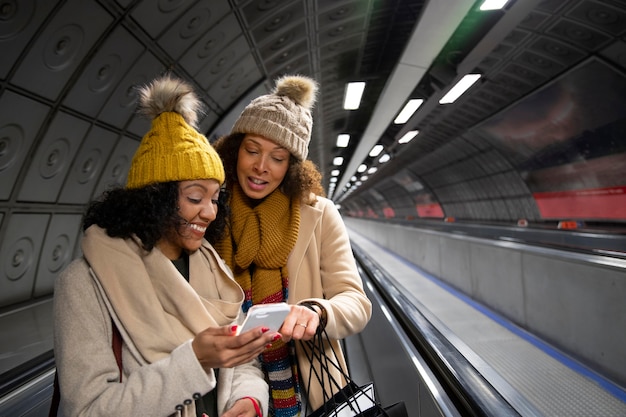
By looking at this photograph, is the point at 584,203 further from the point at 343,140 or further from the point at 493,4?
the point at 493,4

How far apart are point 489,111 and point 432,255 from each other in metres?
5.64

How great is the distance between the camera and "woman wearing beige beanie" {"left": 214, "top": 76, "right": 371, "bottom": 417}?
1822mm

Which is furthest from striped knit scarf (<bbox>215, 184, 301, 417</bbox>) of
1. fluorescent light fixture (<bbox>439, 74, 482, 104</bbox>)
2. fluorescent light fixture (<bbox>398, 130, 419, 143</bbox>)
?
fluorescent light fixture (<bbox>398, 130, 419, 143</bbox>)

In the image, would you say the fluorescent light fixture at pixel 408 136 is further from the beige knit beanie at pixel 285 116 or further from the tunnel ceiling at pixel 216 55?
the beige knit beanie at pixel 285 116

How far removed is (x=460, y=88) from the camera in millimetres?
6727

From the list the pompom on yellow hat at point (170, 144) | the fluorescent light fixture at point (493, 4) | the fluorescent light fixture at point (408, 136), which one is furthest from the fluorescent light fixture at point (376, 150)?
the pompom on yellow hat at point (170, 144)

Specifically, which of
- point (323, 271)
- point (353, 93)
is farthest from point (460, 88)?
point (323, 271)

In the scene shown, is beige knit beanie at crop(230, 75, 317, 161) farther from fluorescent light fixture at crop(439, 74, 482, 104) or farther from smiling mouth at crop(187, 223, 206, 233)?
fluorescent light fixture at crop(439, 74, 482, 104)

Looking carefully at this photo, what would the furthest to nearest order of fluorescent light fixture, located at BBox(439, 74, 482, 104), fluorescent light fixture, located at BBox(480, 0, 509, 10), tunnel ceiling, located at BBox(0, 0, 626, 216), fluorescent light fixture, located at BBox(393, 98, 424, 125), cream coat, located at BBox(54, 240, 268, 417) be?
fluorescent light fixture, located at BBox(393, 98, 424, 125) → fluorescent light fixture, located at BBox(439, 74, 482, 104) → fluorescent light fixture, located at BBox(480, 0, 509, 10) → tunnel ceiling, located at BBox(0, 0, 626, 216) → cream coat, located at BBox(54, 240, 268, 417)

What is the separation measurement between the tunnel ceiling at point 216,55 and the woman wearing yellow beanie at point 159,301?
273cm

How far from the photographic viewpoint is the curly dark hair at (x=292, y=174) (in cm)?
207

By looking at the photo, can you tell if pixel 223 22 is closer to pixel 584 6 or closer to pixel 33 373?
pixel 33 373

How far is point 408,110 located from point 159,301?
282 inches

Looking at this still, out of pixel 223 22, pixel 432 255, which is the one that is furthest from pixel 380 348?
Answer: pixel 432 255
